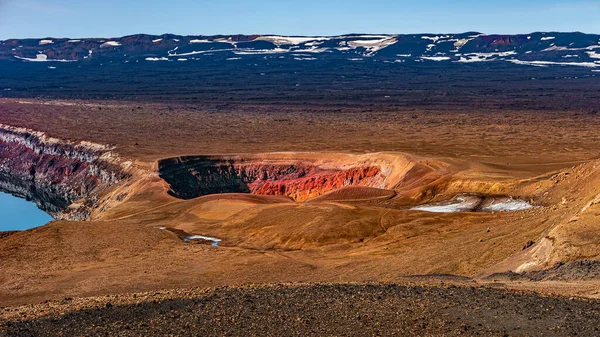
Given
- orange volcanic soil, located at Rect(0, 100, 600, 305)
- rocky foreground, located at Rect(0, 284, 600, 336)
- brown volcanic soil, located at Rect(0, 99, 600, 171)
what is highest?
rocky foreground, located at Rect(0, 284, 600, 336)

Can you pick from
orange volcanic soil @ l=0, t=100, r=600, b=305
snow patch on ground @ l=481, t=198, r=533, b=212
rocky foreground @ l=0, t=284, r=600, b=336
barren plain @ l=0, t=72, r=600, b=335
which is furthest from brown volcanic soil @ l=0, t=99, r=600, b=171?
rocky foreground @ l=0, t=284, r=600, b=336

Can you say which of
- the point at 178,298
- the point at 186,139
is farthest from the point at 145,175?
the point at 178,298

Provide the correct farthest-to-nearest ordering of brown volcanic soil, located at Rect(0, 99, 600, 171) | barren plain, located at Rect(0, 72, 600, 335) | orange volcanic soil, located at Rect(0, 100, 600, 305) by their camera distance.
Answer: brown volcanic soil, located at Rect(0, 99, 600, 171) → orange volcanic soil, located at Rect(0, 100, 600, 305) → barren plain, located at Rect(0, 72, 600, 335)

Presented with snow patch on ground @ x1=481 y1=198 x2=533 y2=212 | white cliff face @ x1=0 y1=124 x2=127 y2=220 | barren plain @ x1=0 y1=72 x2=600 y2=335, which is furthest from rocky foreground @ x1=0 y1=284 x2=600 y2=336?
Answer: white cliff face @ x1=0 y1=124 x2=127 y2=220

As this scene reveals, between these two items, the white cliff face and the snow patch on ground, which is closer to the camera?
the snow patch on ground

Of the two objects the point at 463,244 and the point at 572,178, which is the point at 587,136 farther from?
the point at 463,244

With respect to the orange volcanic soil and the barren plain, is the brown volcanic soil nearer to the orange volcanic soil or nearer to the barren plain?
the barren plain

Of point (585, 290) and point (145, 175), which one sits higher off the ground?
point (585, 290)

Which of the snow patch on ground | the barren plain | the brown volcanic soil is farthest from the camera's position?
the brown volcanic soil

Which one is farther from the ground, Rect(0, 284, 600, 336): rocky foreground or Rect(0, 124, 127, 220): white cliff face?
Rect(0, 284, 600, 336): rocky foreground
